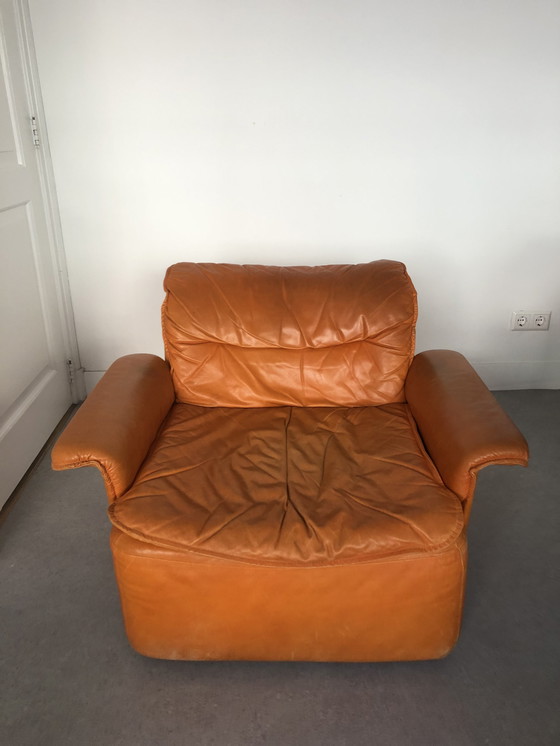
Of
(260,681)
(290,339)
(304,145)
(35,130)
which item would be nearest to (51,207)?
(35,130)

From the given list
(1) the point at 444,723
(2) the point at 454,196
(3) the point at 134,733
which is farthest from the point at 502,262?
(3) the point at 134,733

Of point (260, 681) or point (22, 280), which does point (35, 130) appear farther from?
point (260, 681)

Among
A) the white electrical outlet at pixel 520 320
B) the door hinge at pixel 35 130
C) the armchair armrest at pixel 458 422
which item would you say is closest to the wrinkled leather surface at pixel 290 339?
the armchair armrest at pixel 458 422

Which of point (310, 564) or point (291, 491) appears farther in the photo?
point (291, 491)

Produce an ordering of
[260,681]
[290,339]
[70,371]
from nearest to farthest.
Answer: [260,681], [290,339], [70,371]

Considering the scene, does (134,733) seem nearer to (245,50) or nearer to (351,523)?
(351,523)

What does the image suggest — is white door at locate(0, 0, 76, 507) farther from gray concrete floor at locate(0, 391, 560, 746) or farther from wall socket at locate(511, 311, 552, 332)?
wall socket at locate(511, 311, 552, 332)

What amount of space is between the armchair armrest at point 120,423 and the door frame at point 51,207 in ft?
2.96

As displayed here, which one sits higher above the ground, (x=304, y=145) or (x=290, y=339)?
(x=304, y=145)

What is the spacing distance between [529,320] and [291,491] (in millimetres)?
1795

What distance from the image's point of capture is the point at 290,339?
2000 millimetres

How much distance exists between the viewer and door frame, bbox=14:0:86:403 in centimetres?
237

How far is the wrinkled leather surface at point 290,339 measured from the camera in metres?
2.00

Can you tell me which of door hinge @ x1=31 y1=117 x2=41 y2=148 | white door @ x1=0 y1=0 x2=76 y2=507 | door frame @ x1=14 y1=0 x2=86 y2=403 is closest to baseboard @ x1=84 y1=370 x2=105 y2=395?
door frame @ x1=14 y1=0 x2=86 y2=403
